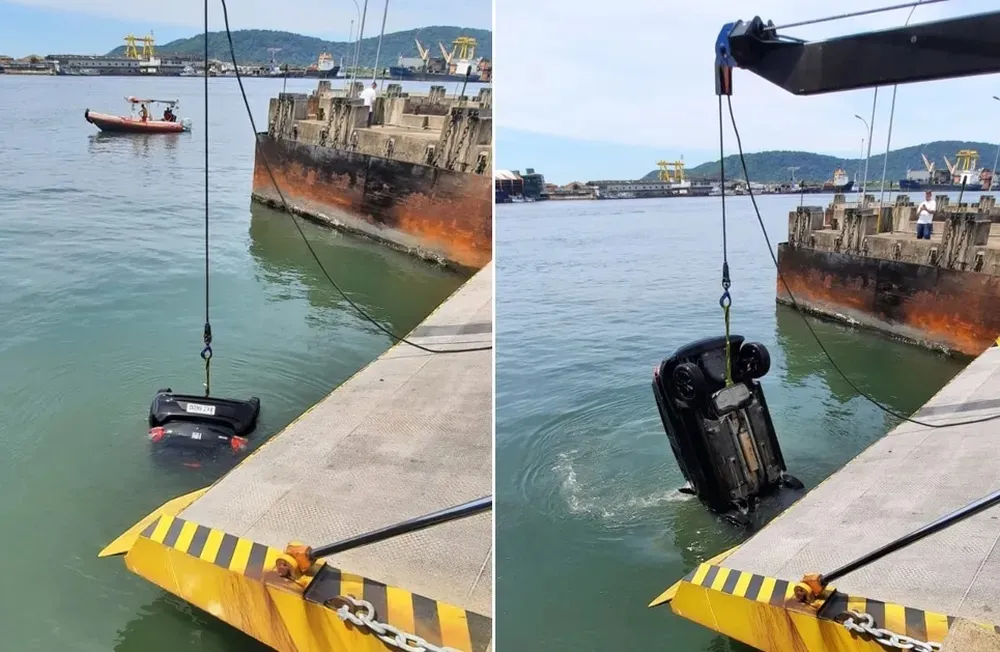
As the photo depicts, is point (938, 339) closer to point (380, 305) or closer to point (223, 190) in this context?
point (380, 305)

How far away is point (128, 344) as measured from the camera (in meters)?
8.21

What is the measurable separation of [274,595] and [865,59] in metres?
3.73

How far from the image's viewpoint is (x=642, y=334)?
13.7 meters

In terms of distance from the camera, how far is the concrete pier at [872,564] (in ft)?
11.0

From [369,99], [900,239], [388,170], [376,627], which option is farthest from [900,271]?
[376,627]

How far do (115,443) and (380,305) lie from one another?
6.01m

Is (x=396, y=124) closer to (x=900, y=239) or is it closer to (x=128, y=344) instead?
(x=900, y=239)

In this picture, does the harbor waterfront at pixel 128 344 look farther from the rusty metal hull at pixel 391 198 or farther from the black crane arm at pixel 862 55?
the black crane arm at pixel 862 55

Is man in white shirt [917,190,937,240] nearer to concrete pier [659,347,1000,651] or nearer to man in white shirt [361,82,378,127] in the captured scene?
concrete pier [659,347,1000,651]

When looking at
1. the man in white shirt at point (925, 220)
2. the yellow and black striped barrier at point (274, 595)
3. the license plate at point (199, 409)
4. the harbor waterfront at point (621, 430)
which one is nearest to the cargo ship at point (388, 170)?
the harbor waterfront at point (621, 430)

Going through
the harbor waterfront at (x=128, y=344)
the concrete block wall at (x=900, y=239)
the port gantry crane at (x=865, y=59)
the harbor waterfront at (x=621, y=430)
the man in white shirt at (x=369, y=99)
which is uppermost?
the man in white shirt at (x=369, y=99)

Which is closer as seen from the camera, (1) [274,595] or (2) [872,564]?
(1) [274,595]

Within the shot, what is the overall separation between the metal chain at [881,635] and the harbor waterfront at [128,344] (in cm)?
274

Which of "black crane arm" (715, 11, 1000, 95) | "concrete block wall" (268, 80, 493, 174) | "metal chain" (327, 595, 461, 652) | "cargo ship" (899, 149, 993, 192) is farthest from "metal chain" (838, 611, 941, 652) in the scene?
"cargo ship" (899, 149, 993, 192)
